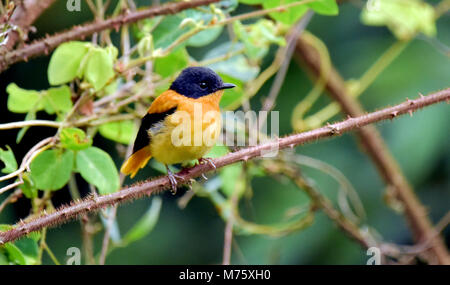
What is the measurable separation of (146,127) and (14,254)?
767 millimetres

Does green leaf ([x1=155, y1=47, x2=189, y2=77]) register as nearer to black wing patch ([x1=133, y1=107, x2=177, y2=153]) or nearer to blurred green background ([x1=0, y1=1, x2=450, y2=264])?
black wing patch ([x1=133, y1=107, x2=177, y2=153])

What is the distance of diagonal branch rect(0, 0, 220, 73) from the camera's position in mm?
2105

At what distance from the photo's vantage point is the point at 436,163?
4359 mm

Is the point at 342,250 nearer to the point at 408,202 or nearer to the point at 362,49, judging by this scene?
the point at 408,202

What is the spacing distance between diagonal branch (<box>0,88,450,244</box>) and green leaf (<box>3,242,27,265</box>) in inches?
6.3

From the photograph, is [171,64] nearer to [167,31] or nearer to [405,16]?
[167,31]

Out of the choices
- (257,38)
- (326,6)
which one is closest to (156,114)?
(257,38)

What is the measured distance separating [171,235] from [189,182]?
2.71m

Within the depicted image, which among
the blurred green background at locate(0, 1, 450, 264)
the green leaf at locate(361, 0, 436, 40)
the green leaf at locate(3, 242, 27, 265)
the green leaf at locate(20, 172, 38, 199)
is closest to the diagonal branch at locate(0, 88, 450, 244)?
the green leaf at locate(3, 242, 27, 265)

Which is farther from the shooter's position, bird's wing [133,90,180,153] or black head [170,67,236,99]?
black head [170,67,236,99]

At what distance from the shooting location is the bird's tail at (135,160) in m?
2.59

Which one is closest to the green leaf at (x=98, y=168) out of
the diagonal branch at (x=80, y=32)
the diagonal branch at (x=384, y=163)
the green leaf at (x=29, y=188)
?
the green leaf at (x=29, y=188)

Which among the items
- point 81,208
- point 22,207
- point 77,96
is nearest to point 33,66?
point 22,207

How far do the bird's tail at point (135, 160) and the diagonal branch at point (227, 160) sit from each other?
2.58 ft
